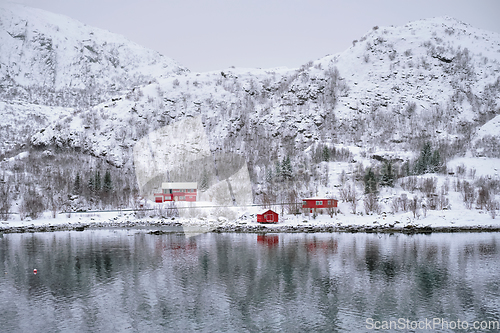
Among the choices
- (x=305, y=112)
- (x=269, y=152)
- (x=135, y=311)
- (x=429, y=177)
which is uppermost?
(x=305, y=112)

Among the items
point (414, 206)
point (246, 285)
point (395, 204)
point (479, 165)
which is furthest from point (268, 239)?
point (479, 165)

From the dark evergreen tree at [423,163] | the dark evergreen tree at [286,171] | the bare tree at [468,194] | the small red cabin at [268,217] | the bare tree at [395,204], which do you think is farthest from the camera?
the dark evergreen tree at [286,171]

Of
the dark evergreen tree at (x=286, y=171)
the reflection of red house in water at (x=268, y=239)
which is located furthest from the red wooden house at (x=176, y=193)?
the reflection of red house in water at (x=268, y=239)

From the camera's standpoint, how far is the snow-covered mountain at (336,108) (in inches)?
5635

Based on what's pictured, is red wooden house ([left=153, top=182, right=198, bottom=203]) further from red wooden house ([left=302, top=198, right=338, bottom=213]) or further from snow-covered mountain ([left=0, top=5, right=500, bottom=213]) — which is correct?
red wooden house ([left=302, top=198, right=338, bottom=213])

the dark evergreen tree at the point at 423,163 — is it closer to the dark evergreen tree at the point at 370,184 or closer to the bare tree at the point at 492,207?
the dark evergreen tree at the point at 370,184

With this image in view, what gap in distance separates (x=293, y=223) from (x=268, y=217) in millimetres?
4903

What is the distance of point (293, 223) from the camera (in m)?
75.1

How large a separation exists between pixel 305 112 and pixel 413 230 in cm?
10045

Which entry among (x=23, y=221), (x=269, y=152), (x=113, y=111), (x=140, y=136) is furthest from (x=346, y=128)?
(x=23, y=221)

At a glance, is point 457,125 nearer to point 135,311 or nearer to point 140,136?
point 140,136

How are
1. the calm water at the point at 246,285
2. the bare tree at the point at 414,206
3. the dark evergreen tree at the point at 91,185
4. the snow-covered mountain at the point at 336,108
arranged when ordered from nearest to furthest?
the calm water at the point at 246,285 < the bare tree at the point at 414,206 < the dark evergreen tree at the point at 91,185 < the snow-covered mountain at the point at 336,108

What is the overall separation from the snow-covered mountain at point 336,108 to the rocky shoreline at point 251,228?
46566mm

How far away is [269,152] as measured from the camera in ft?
478
